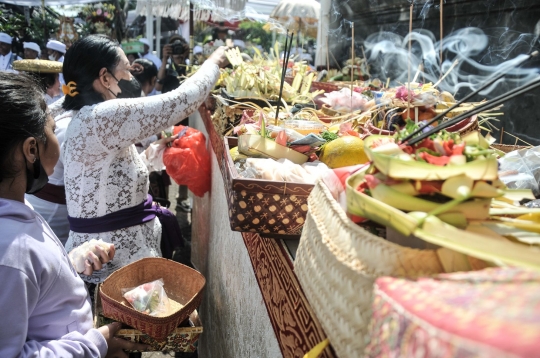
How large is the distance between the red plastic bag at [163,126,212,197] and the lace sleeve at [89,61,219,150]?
1.05 m

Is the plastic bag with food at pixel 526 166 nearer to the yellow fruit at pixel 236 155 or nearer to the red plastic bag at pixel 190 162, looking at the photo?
the yellow fruit at pixel 236 155

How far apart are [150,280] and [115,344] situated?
1.74ft

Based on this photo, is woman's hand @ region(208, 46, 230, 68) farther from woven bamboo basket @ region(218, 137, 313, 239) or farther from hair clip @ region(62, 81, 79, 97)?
woven bamboo basket @ region(218, 137, 313, 239)

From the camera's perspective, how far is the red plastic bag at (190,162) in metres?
3.26

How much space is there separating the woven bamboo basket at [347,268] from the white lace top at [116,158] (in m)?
1.49

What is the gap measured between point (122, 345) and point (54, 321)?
0.41 metres

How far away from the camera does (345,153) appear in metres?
1.39

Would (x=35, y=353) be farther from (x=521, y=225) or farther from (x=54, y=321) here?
(x=521, y=225)

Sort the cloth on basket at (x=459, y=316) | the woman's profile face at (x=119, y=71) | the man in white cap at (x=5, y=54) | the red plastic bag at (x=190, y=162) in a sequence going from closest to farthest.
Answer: the cloth on basket at (x=459, y=316) < the woman's profile face at (x=119, y=71) < the red plastic bag at (x=190, y=162) < the man in white cap at (x=5, y=54)

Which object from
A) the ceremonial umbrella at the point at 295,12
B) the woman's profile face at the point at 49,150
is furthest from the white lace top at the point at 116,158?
the ceremonial umbrella at the point at 295,12

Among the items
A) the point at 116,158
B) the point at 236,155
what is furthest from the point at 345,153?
the point at 116,158

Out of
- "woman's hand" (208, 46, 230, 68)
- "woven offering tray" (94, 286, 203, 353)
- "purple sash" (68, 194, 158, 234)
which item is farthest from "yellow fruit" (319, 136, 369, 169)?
"woman's hand" (208, 46, 230, 68)

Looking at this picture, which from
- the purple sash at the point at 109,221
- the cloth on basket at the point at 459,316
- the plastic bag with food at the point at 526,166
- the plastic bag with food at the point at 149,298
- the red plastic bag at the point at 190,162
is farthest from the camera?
the red plastic bag at the point at 190,162

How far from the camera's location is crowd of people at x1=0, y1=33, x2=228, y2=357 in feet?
4.03
